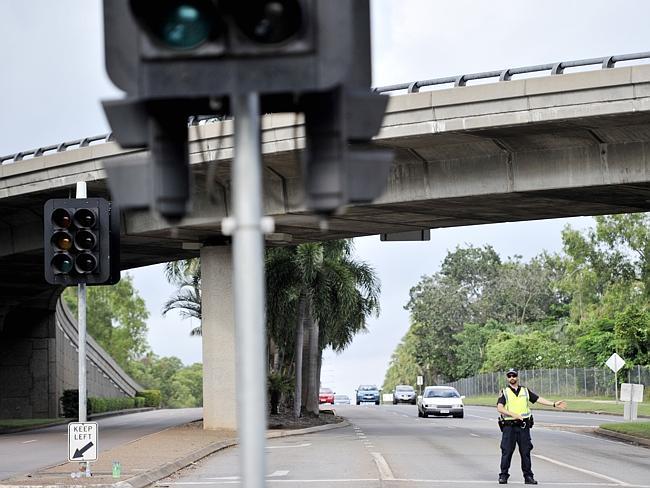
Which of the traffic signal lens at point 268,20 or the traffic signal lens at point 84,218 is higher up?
the traffic signal lens at point 84,218

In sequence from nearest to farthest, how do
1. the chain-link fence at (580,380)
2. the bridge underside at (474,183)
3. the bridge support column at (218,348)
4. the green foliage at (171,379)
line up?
the bridge underside at (474,183) → the bridge support column at (218,348) → the chain-link fence at (580,380) → the green foliage at (171,379)

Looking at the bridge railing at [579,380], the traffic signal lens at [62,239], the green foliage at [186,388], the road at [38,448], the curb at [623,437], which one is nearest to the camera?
the traffic signal lens at [62,239]

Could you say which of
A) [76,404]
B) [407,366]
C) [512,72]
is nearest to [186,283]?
[76,404]

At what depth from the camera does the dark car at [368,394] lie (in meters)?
94.7

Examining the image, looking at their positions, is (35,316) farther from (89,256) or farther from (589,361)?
(89,256)

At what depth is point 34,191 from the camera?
113 ft

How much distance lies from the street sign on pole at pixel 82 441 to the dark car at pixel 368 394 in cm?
7744

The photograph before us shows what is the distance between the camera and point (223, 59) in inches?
203

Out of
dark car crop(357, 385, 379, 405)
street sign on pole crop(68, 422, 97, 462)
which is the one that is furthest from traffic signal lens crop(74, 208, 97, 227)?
dark car crop(357, 385, 379, 405)

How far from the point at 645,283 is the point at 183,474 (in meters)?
55.2

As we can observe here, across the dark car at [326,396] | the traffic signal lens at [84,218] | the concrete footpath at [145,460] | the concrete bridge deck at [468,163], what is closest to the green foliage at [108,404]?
the dark car at [326,396]

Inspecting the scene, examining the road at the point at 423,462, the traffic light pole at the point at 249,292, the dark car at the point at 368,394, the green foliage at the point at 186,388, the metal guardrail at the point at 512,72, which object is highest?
the metal guardrail at the point at 512,72

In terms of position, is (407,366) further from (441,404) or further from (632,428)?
(632,428)

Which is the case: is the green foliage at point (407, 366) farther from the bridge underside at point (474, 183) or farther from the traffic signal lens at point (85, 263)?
the traffic signal lens at point (85, 263)
